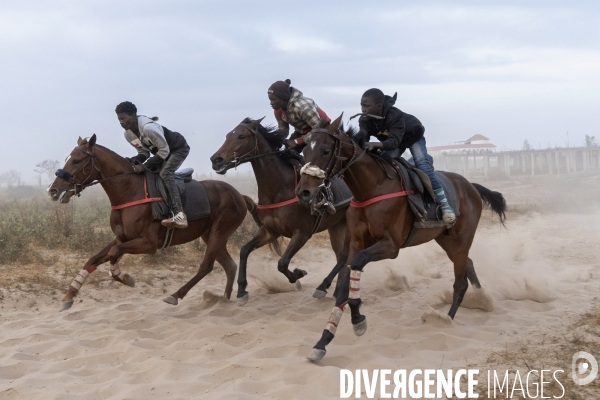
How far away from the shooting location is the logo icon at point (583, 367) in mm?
4820

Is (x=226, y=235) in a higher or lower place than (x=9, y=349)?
higher

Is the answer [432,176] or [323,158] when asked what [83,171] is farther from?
[432,176]

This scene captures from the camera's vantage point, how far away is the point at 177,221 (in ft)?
24.7

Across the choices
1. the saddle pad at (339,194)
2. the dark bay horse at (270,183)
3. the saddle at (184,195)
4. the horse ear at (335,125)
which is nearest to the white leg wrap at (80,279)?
the saddle at (184,195)

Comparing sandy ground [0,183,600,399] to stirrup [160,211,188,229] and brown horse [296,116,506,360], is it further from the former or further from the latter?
stirrup [160,211,188,229]

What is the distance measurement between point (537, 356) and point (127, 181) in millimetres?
5196

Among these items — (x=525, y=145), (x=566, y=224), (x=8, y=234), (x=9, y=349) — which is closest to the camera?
(x=9, y=349)

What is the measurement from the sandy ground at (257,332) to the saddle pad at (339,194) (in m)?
1.44

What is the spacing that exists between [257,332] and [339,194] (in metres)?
2.47

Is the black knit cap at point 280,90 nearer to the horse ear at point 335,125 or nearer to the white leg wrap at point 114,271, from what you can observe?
the horse ear at point 335,125

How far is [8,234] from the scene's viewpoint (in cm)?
1062

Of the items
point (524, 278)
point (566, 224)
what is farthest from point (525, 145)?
point (524, 278)

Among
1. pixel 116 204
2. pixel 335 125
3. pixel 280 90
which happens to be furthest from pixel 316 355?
pixel 280 90

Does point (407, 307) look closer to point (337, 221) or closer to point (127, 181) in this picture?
point (337, 221)
